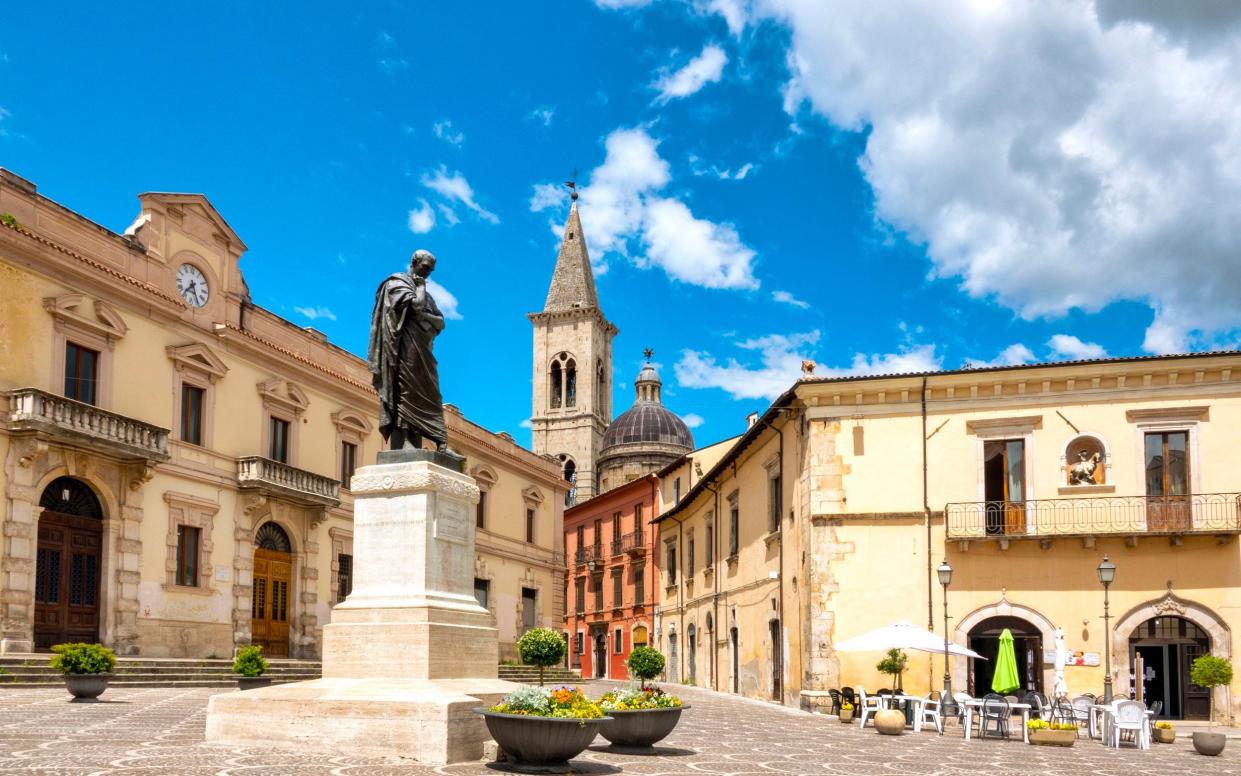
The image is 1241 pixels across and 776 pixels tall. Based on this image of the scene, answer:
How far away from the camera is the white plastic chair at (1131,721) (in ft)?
61.0

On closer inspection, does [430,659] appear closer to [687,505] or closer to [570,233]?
[687,505]

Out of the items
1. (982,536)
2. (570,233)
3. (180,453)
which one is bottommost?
(982,536)

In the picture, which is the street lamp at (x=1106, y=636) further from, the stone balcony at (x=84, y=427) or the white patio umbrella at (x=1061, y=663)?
the stone balcony at (x=84, y=427)

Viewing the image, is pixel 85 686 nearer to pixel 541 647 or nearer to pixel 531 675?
pixel 541 647

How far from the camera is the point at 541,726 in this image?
1036 cm

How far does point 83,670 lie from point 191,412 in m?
12.3

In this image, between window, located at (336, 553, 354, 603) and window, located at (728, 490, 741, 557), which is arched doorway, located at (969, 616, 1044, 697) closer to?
window, located at (728, 490, 741, 557)

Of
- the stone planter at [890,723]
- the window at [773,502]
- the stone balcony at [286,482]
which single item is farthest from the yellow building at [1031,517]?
the stone balcony at [286,482]

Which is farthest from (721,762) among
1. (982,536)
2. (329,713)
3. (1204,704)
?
(1204,704)

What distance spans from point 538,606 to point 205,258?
22.1 meters

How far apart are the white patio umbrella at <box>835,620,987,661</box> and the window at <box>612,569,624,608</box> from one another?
3684 centimetres

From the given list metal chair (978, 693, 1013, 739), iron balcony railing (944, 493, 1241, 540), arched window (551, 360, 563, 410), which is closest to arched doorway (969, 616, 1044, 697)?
iron balcony railing (944, 493, 1241, 540)

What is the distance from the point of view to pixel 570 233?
96.1m

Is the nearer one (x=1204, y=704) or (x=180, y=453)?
(x=1204, y=704)
